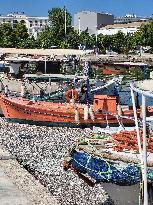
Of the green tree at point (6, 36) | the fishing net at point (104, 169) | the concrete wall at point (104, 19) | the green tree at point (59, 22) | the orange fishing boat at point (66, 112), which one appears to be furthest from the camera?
the concrete wall at point (104, 19)

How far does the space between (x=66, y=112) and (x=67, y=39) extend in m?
57.5

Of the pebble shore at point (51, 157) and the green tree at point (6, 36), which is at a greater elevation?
the green tree at point (6, 36)

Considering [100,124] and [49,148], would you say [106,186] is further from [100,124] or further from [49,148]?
[100,124]

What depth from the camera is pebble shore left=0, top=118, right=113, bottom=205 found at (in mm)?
15391

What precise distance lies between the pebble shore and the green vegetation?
161 ft

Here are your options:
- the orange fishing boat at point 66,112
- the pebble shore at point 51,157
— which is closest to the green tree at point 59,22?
the orange fishing boat at point 66,112

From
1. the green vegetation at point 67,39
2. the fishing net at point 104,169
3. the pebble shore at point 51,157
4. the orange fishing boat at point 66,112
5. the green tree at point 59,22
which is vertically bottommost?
the pebble shore at point 51,157

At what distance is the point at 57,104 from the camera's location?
1051 inches

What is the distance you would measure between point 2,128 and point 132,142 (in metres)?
12.6

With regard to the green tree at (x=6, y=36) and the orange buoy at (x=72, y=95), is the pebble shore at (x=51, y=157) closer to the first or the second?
the orange buoy at (x=72, y=95)

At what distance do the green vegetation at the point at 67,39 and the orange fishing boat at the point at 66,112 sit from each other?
4699 centimetres

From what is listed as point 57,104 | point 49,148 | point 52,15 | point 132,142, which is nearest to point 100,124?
point 57,104

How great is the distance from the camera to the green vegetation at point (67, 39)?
259ft

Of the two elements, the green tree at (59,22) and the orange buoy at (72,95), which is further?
the green tree at (59,22)
